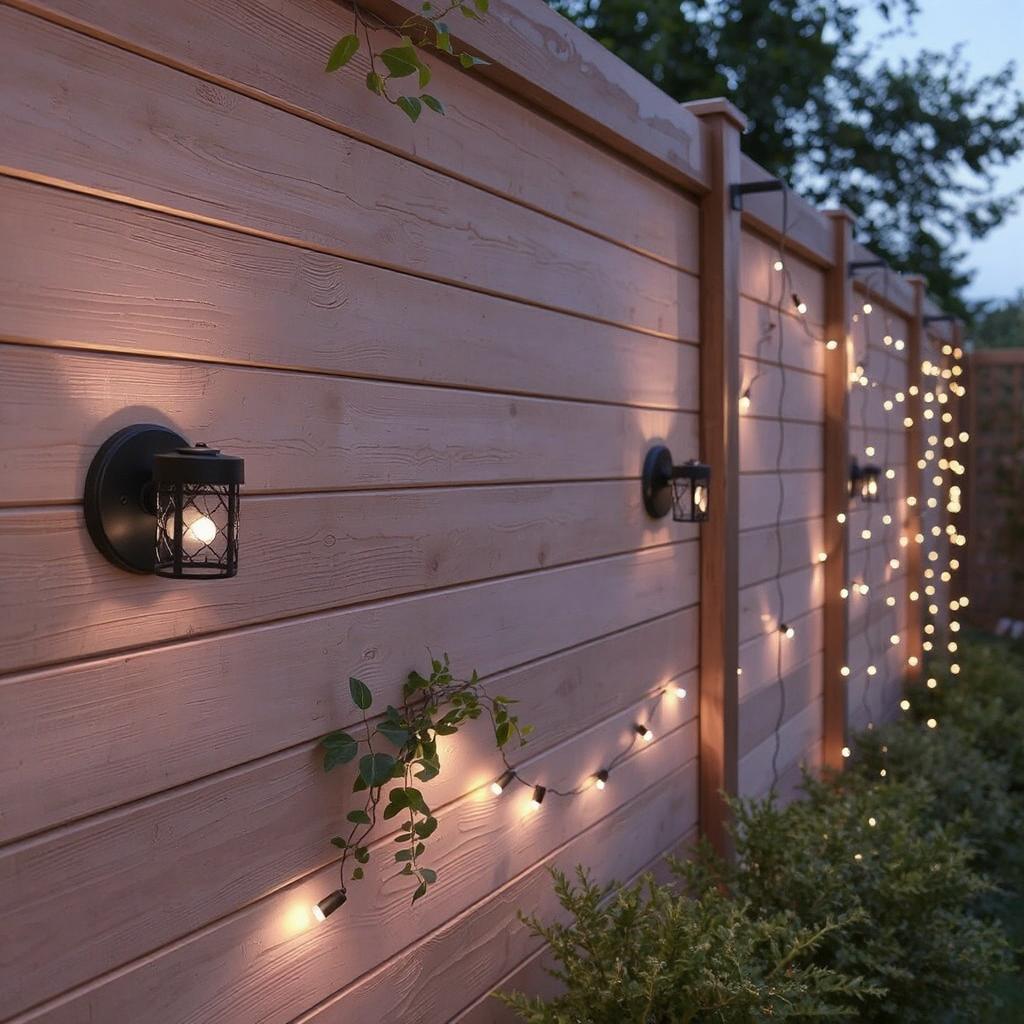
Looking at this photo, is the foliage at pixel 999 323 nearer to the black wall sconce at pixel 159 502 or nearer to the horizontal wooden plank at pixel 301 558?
the horizontal wooden plank at pixel 301 558

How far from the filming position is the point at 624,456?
2.51 metres

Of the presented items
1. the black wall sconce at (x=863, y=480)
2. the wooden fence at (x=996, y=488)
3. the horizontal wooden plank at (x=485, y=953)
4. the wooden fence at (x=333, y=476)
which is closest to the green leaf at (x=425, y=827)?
the wooden fence at (x=333, y=476)

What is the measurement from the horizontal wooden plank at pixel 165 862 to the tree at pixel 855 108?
8.58 metres

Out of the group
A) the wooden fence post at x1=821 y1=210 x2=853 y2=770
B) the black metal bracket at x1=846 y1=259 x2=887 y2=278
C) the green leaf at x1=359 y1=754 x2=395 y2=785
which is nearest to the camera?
the green leaf at x1=359 y1=754 x2=395 y2=785

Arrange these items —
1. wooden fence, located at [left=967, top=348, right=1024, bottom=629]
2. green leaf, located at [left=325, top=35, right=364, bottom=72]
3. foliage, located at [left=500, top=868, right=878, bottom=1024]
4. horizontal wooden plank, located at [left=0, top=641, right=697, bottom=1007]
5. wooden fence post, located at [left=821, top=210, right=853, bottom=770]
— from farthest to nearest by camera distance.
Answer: wooden fence, located at [left=967, top=348, right=1024, bottom=629], wooden fence post, located at [left=821, top=210, right=853, bottom=770], foliage, located at [left=500, top=868, right=878, bottom=1024], green leaf, located at [left=325, top=35, right=364, bottom=72], horizontal wooden plank, located at [left=0, top=641, right=697, bottom=1007]

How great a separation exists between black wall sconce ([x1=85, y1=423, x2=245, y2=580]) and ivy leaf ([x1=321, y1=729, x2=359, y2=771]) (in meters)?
0.37

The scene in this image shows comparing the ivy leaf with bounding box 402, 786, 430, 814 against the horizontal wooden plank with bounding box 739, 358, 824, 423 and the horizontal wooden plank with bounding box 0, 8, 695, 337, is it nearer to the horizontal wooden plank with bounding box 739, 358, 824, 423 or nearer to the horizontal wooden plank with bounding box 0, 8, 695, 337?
the horizontal wooden plank with bounding box 0, 8, 695, 337

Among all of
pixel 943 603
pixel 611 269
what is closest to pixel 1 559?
pixel 611 269

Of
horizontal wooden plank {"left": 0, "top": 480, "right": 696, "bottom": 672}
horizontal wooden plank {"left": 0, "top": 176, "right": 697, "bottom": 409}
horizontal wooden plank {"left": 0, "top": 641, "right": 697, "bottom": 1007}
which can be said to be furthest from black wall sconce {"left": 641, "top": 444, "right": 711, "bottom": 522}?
horizontal wooden plank {"left": 0, "top": 641, "right": 697, "bottom": 1007}

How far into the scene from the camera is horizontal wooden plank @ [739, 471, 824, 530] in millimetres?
3287

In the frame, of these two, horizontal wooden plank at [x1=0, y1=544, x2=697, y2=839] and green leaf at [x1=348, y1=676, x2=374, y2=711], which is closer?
horizontal wooden plank at [x1=0, y1=544, x2=697, y2=839]

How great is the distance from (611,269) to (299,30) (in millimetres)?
1060

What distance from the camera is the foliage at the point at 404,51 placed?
58.9 inches

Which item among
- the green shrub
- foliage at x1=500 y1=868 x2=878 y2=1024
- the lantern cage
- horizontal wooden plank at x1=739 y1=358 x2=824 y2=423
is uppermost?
horizontal wooden plank at x1=739 y1=358 x2=824 y2=423
